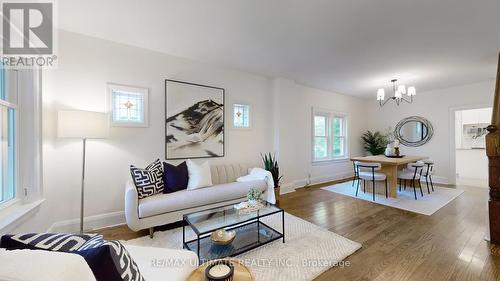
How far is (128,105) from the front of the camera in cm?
294

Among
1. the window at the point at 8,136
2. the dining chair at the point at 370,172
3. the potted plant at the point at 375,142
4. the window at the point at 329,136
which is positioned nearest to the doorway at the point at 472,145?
the potted plant at the point at 375,142

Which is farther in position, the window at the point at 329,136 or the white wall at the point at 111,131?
the window at the point at 329,136

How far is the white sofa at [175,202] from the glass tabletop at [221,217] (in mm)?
387

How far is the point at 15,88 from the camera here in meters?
1.89

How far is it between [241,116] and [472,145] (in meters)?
7.09

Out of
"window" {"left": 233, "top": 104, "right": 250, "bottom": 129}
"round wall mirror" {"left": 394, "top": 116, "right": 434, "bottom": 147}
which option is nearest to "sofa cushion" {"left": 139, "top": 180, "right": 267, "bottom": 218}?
"window" {"left": 233, "top": 104, "right": 250, "bottom": 129}

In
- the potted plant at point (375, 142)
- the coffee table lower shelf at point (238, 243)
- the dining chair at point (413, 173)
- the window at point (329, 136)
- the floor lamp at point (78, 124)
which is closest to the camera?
the coffee table lower shelf at point (238, 243)

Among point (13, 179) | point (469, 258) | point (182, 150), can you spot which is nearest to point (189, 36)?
point (182, 150)

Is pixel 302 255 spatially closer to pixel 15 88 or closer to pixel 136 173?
pixel 136 173

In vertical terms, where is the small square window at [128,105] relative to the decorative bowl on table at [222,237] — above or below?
above

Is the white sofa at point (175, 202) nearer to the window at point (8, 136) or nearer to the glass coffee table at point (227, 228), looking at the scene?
the glass coffee table at point (227, 228)

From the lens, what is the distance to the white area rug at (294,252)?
70.1 inches

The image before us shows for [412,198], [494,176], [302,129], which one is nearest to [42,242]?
[494,176]

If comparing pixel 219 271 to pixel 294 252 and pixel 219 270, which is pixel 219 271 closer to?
pixel 219 270
